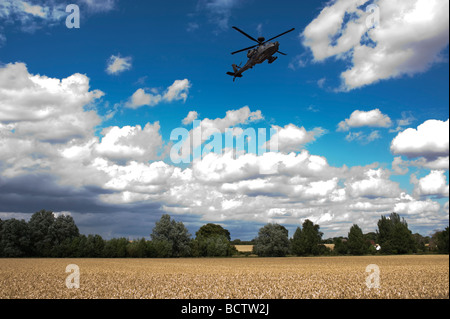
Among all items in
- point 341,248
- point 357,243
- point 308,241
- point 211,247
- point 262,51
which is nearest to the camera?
point 262,51

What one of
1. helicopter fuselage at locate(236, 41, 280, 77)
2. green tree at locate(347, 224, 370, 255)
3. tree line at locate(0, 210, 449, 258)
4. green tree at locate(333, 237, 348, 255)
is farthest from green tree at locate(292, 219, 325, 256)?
helicopter fuselage at locate(236, 41, 280, 77)

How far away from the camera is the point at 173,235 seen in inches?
3994

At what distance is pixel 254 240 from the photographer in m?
112

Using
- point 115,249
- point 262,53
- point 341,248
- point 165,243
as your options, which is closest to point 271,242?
point 341,248

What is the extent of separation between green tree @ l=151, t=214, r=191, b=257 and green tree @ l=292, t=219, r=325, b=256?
36.1 m

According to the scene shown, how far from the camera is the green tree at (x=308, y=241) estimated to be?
114 meters

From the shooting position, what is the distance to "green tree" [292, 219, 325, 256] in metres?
114

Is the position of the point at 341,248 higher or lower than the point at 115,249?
→ lower

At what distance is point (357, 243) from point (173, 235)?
63.9m

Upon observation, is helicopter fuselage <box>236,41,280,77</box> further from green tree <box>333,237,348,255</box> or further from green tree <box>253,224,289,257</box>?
green tree <box>333,237,348,255</box>

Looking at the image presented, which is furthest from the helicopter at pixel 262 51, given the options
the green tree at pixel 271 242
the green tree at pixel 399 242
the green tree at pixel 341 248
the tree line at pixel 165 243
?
the green tree at pixel 399 242

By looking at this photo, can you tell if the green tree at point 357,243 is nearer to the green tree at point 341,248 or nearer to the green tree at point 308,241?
the green tree at point 341,248

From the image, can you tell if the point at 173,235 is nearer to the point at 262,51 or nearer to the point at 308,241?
the point at 308,241
